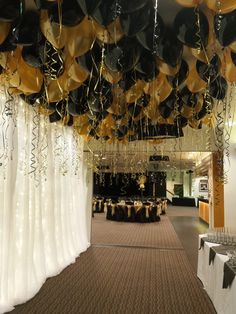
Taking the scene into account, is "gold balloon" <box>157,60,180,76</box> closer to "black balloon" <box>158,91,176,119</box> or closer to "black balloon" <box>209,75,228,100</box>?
"black balloon" <box>209,75,228,100</box>

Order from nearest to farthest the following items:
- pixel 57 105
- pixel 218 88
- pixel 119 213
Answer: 1. pixel 218 88
2. pixel 57 105
3. pixel 119 213

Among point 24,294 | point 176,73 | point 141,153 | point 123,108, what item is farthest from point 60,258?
point 176,73

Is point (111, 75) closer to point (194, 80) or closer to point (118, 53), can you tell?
point (118, 53)

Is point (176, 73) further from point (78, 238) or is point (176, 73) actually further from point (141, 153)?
point (78, 238)

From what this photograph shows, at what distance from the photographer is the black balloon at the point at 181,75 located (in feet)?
7.70

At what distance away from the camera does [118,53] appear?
1929 mm

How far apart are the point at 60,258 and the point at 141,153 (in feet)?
8.41

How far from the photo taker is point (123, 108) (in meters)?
3.10

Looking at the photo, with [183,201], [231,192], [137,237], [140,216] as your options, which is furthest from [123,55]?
[183,201]

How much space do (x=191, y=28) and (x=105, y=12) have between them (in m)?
0.51

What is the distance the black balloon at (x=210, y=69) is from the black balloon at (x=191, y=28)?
0.33 meters

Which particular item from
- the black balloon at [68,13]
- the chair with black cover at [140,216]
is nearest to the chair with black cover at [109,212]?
the chair with black cover at [140,216]

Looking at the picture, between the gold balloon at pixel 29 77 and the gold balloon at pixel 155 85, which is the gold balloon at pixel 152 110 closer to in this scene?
the gold balloon at pixel 155 85

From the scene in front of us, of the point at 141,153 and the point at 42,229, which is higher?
the point at 141,153
